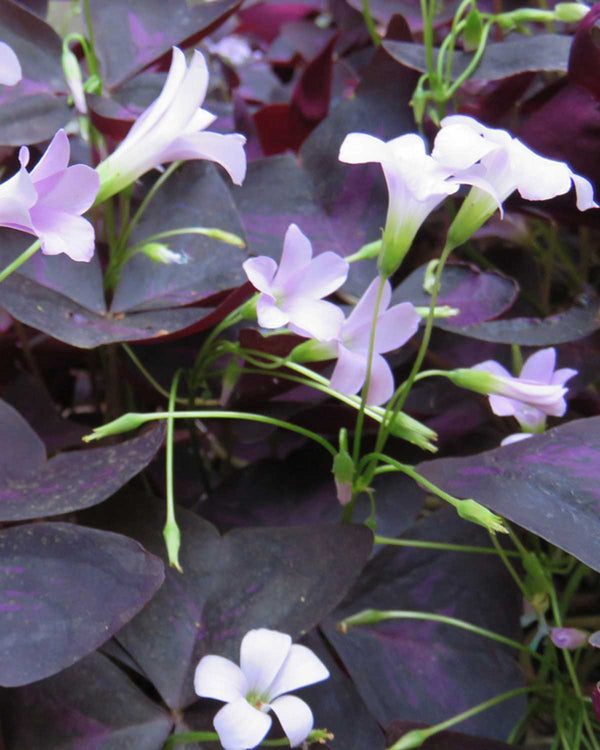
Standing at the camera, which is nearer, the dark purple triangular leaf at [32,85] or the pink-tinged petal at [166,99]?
the pink-tinged petal at [166,99]

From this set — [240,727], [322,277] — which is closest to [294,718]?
[240,727]

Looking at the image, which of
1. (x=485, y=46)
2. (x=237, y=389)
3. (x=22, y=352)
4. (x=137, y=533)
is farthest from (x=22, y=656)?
(x=485, y=46)

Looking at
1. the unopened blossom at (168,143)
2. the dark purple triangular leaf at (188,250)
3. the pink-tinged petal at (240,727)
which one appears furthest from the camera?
the dark purple triangular leaf at (188,250)

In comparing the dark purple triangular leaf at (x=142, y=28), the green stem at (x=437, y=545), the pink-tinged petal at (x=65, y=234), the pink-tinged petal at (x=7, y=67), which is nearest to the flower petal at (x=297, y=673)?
the green stem at (x=437, y=545)

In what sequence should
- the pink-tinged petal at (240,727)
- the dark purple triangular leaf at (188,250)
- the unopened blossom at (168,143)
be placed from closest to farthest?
the pink-tinged petal at (240,727), the unopened blossom at (168,143), the dark purple triangular leaf at (188,250)

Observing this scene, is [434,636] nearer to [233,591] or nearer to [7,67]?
[233,591]

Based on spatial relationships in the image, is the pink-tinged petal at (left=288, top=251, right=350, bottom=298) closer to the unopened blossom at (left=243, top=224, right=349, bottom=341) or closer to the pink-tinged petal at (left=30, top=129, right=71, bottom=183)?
the unopened blossom at (left=243, top=224, right=349, bottom=341)

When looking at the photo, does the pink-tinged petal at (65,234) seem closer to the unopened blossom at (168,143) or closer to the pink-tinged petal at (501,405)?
the unopened blossom at (168,143)
